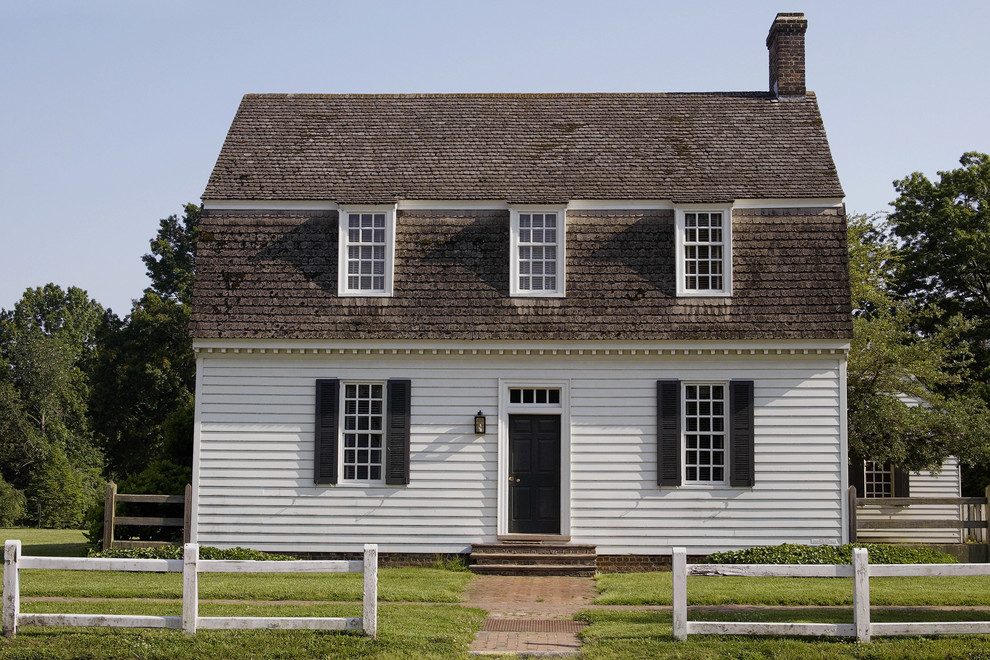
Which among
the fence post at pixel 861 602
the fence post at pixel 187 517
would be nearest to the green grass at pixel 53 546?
the fence post at pixel 187 517

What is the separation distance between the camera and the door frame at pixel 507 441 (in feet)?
59.6

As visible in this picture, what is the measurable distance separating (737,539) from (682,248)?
5077 millimetres

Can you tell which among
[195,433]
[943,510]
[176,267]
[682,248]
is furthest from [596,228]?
[176,267]

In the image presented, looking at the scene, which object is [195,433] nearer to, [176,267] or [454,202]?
[454,202]

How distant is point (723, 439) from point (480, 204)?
5.96m

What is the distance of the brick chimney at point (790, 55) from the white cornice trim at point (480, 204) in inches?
135

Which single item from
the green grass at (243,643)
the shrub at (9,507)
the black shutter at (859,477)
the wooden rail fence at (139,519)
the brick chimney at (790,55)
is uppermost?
the brick chimney at (790,55)

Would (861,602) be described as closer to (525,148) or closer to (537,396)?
(537,396)

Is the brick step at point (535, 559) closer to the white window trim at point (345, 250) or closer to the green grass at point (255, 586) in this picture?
the green grass at point (255, 586)

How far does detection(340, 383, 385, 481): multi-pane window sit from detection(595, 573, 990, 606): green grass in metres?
4.73

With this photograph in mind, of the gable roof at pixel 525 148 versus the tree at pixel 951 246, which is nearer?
the gable roof at pixel 525 148

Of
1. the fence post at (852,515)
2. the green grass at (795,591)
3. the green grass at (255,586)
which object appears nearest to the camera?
the green grass at (795,591)

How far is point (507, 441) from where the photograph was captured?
1845cm

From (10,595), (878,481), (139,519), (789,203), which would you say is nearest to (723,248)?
(789,203)
